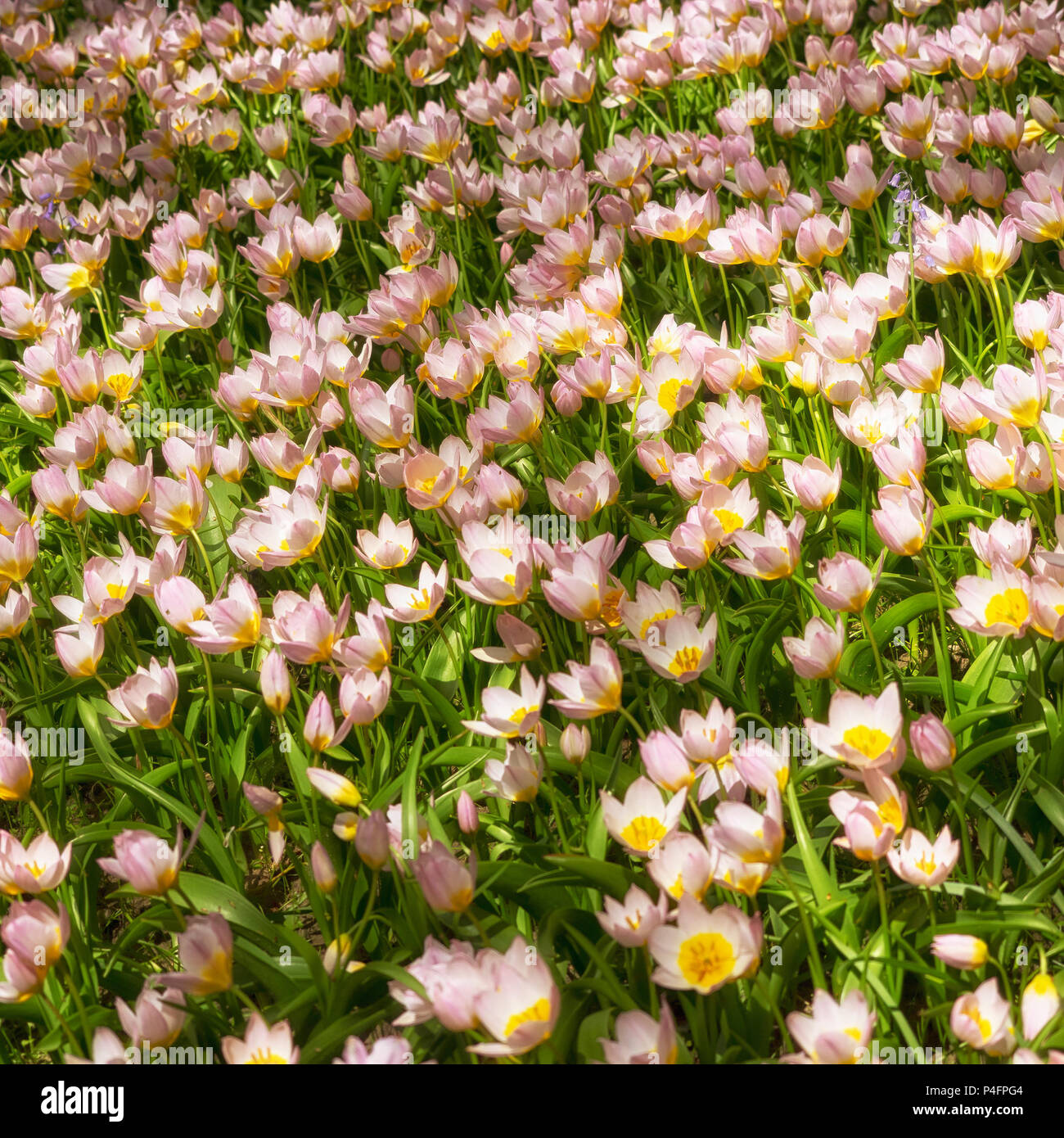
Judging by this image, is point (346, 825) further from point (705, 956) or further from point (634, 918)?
point (705, 956)

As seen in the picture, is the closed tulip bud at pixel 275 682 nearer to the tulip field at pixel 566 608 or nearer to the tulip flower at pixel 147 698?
the tulip field at pixel 566 608

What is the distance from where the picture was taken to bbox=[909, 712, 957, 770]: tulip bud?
4.66 ft

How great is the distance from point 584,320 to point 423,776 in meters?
1.02

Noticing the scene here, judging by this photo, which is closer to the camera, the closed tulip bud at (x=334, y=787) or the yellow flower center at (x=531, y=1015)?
the yellow flower center at (x=531, y=1015)

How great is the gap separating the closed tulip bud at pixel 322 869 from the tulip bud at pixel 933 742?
780mm

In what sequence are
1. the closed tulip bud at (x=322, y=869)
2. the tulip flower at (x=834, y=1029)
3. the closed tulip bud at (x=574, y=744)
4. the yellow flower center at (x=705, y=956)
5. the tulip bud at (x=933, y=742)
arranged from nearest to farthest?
the tulip flower at (x=834, y=1029) < the yellow flower center at (x=705, y=956) < the tulip bud at (x=933, y=742) < the closed tulip bud at (x=322, y=869) < the closed tulip bud at (x=574, y=744)

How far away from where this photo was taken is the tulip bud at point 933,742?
1419 mm

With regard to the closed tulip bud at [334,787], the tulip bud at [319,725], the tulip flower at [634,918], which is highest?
the tulip bud at [319,725]

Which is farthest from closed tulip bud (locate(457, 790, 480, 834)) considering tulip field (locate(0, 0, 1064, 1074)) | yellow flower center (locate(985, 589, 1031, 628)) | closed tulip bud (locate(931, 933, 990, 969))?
yellow flower center (locate(985, 589, 1031, 628))

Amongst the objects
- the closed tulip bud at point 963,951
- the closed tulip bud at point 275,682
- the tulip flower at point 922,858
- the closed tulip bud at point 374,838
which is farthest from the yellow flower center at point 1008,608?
the closed tulip bud at point 275,682

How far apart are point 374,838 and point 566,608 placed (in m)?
0.44

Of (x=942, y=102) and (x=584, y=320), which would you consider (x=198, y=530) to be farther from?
(x=942, y=102)

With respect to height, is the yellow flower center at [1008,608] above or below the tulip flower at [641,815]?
above
